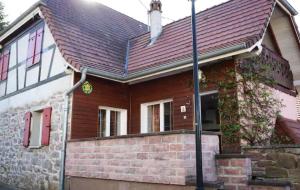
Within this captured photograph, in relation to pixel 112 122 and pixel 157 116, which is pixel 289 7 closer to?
pixel 157 116

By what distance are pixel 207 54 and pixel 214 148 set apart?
271 cm

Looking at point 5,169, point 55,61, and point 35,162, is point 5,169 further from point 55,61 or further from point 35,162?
point 55,61

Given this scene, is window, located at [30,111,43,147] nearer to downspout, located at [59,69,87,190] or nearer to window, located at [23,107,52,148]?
window, located at [23,107,52,148]

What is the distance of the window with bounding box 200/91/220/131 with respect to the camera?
784cm

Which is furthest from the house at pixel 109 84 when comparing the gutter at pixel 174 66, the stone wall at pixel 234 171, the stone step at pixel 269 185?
the stone step at pixel 269 185

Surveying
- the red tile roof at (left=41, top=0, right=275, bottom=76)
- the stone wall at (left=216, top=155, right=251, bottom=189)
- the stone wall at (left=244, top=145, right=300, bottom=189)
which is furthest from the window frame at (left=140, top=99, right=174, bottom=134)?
the stone wall at (left=216, top=155, right=251, bottom=189)

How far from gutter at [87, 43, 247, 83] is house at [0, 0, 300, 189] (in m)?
0.02

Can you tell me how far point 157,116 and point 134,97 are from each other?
1005 millimetres

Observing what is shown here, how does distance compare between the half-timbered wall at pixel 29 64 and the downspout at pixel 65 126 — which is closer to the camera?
the downspout at pixel 65 126

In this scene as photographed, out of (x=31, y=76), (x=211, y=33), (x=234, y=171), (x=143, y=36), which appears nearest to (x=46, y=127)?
(x=31, y=76)

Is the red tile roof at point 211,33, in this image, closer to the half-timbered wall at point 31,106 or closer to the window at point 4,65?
the half-timbered wall at point 31,106

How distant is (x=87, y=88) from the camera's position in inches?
336

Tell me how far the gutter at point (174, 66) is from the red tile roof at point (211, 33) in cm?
19

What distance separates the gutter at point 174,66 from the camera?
6674 mm
